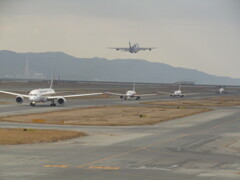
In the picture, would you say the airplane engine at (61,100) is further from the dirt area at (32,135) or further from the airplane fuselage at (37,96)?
the dirt area at (32,135)

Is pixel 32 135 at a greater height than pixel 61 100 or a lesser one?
lesser

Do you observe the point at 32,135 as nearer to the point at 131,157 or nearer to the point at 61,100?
the point at 131,157

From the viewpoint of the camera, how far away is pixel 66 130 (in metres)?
72.0

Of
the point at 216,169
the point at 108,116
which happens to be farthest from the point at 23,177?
the point at 108,116

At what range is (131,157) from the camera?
46906 mm

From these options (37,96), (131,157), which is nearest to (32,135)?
(131,157)

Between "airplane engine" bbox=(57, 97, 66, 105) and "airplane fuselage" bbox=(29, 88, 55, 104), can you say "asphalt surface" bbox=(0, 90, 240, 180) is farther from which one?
"airplane engine" bbox=(57, 97, 66, 105)

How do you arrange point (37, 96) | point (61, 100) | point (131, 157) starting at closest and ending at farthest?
point (131, 157) → point (37, 96) → point (61, 100)

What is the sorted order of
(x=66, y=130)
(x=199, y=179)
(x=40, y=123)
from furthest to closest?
(x=40, y=123), (x=66, y=130), (x=199, y=179)

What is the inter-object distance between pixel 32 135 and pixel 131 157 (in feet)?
68.3

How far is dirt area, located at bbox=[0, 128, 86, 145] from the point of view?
58772 mm

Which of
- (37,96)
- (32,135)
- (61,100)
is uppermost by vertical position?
(37,96)

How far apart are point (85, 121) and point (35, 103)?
49320 mm

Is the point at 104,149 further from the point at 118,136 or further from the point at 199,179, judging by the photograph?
the point at 199,179
